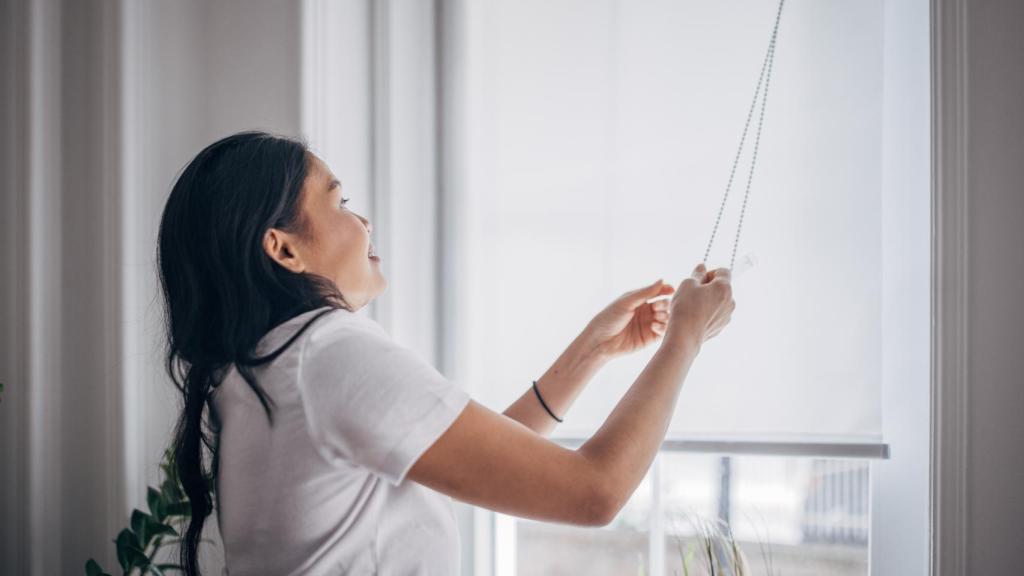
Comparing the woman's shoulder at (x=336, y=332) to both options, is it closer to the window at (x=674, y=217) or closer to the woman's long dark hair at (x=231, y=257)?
the woman's long dark hair at (x=231, y=257)

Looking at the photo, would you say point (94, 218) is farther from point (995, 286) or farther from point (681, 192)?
point (995, 286)

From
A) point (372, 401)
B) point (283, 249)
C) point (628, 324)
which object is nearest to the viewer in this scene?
point (372, 401)

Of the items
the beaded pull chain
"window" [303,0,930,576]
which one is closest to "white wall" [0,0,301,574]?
"window" [303,0,930,576]

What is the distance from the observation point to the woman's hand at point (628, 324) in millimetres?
1036

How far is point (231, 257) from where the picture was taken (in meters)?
0.76

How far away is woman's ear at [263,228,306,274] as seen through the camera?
0.78m

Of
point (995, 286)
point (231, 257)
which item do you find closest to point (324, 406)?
point (231, 257)

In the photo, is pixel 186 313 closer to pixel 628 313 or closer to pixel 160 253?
pixel 160 253

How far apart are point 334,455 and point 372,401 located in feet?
0.27

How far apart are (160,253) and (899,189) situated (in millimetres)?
1087

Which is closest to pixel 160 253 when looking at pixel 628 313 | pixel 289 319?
pixel 289 319

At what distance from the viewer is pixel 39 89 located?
4.26ft

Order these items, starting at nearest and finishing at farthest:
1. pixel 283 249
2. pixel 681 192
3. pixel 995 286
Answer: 1. pixel 283 249
2. pixel 995 286
3. pixel 681 192

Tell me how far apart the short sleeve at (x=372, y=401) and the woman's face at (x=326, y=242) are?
148 millimetres
